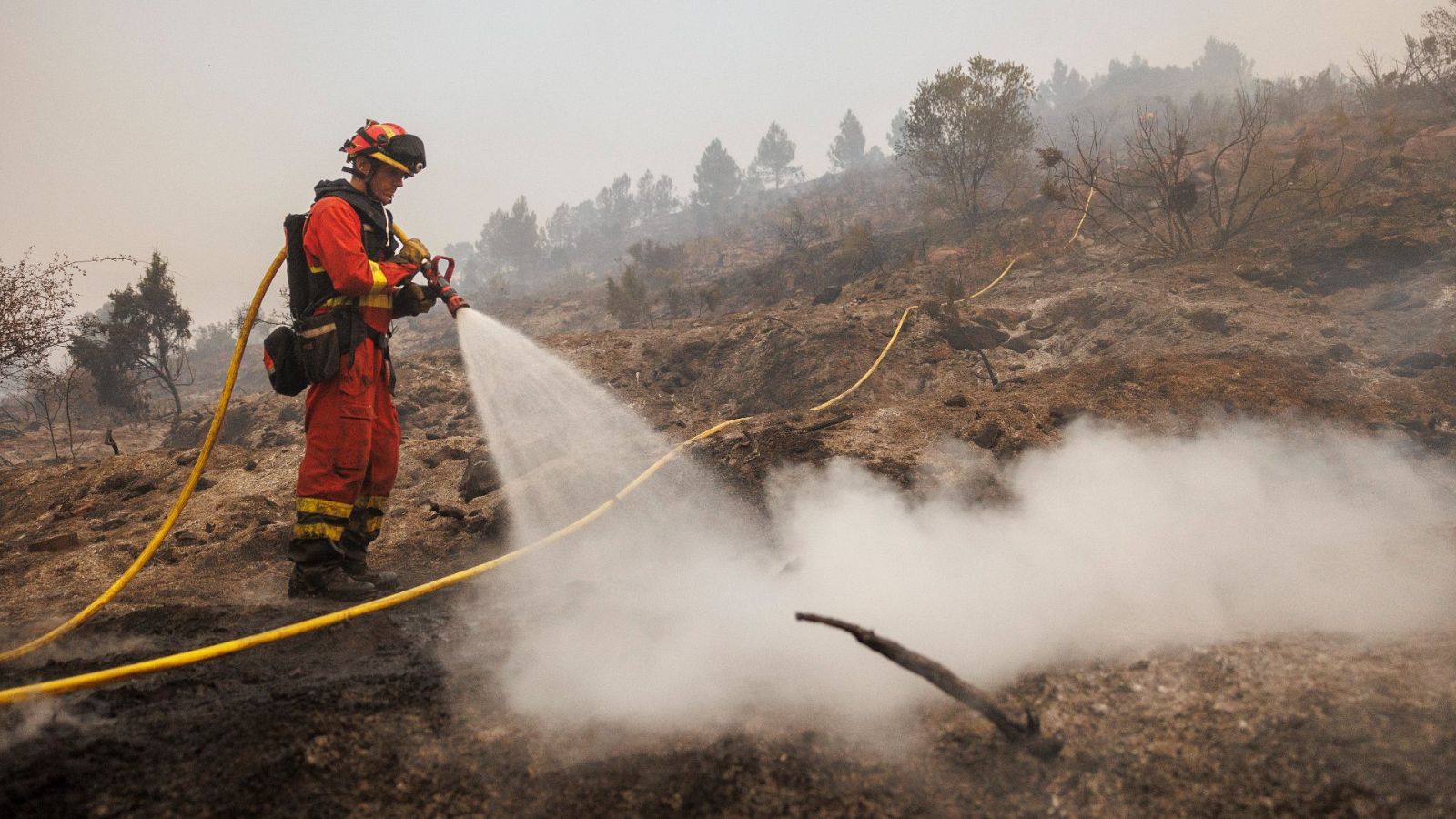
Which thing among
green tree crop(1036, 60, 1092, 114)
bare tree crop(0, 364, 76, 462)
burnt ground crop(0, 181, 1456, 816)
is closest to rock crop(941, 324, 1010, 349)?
burnt ground crop(0, 181, 1456, 816)

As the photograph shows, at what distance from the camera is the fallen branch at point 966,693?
1498 mm

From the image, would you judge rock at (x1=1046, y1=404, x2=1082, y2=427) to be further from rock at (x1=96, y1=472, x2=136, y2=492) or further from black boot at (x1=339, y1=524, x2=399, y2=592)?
rock at (x1=96, y1=472, x2=136, y2=492)

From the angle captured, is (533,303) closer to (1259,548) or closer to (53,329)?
(53,329)

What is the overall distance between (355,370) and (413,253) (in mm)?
775

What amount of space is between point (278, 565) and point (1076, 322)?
8056 millimetres

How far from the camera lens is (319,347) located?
9.34 ft

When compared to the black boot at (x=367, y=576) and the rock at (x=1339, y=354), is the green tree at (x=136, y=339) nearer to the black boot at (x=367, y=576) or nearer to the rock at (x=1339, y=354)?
the black boot at (x=367, y=576)

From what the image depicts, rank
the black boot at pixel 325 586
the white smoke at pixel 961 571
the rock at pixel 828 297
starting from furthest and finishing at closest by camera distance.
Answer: the rock at pixel 828 297
the black boot at pixel 325 586
the white smoke at pixel 961 571

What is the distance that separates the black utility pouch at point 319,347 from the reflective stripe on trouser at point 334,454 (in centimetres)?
6

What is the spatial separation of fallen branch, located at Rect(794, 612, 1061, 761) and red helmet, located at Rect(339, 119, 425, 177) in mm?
3232

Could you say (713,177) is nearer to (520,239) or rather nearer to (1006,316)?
(520,239)

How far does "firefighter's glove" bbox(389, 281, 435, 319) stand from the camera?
3322mm

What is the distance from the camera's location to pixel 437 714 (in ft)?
6.12

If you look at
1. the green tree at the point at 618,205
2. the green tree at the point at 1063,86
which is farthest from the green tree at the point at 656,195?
the green tree at the point at 1063,86
